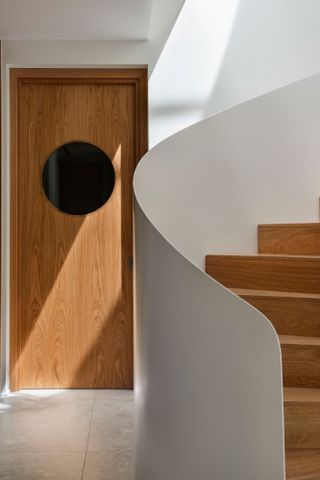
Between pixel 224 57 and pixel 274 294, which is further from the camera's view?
pixel 224 57

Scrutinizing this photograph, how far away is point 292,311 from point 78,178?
1.87 metres

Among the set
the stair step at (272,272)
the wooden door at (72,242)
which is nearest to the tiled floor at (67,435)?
the wooden door at (72,242)

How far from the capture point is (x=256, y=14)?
3.06m

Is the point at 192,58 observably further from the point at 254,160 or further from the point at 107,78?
the point at 254,160

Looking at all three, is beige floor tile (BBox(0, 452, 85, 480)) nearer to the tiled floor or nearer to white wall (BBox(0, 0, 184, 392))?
the tiled floor

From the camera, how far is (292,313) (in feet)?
6.32

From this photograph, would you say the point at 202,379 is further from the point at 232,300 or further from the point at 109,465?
the point at 109,465

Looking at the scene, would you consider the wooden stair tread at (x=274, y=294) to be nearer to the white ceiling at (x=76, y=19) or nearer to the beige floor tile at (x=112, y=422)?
the beige floor tile at (x=112, y=422)

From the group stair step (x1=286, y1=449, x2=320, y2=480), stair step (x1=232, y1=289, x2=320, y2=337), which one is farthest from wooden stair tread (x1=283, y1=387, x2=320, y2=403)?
stair step (x1=232, y1=289, x2=320, y2=337)

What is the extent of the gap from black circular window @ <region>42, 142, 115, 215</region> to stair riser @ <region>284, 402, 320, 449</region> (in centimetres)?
212

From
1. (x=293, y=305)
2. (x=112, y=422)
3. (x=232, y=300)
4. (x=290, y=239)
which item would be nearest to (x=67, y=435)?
(x=112, y=422)

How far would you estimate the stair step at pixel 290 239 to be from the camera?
2.35 m

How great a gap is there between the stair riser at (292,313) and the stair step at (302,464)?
510 mm

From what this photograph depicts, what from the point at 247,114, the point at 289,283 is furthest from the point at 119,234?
the point at 289,283
